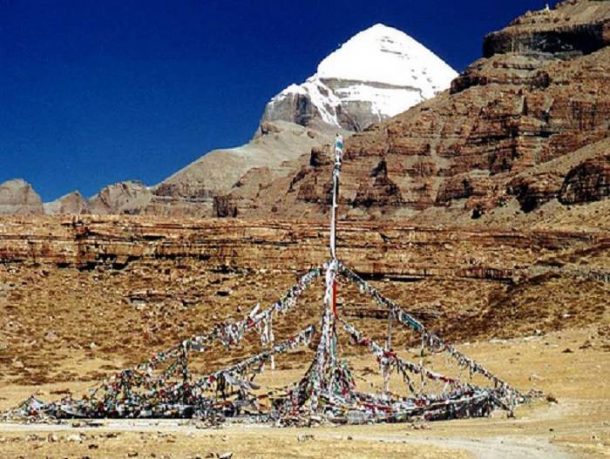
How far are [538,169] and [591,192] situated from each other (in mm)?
21996

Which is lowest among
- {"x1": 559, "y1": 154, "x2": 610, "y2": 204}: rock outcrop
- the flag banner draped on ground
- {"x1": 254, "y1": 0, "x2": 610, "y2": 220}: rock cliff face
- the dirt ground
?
the dirt ground

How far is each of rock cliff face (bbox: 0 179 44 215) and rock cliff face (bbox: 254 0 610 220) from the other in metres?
49.9

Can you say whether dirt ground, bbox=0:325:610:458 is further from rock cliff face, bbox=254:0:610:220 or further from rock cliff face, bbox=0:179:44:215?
rock cliff face, bbox=0:179:44:215

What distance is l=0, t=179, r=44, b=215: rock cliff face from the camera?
17555cm

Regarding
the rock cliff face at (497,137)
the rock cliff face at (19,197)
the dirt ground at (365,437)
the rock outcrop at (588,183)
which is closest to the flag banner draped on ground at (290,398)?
the dirt ground at (365,437)

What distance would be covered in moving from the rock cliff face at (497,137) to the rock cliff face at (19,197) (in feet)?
164

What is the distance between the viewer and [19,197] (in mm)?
181125

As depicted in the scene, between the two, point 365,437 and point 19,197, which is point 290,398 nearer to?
point 365,437

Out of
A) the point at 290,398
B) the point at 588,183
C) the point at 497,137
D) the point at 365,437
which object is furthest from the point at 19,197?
the point at 365,437

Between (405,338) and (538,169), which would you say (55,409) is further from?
(538,169)

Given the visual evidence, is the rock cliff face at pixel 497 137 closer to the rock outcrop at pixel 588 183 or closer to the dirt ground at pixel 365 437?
the rock outcrop at pixel 588 183

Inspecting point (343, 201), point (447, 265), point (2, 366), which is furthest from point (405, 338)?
point (343, 201)

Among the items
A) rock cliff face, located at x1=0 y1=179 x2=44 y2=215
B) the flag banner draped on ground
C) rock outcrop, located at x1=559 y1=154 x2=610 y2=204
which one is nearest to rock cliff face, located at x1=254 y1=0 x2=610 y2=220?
rock outcrop, located at x1=559 y1=154 x2=610 y2=204

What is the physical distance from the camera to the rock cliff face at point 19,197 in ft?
576
